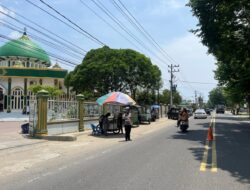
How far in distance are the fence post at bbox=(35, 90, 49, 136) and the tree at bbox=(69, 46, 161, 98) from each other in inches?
1067

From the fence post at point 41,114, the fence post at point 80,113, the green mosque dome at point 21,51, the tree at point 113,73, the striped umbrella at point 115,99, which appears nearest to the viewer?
the fence post at point 41,114

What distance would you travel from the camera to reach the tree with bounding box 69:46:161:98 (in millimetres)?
47781

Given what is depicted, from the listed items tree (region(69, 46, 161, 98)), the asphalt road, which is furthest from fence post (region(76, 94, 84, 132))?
tree (region(69, 46, 161, 98))

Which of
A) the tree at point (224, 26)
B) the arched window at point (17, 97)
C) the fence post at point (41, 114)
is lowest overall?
the fence post at point (41, 114)

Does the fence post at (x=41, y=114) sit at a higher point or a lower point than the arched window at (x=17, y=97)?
lower

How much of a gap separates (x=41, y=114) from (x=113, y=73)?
92.7 feet

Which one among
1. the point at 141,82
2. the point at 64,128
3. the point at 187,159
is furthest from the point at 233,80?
the point at 187,159

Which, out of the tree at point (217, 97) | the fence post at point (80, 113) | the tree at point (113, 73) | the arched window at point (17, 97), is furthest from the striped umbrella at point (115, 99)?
the tree at point (217, 97)

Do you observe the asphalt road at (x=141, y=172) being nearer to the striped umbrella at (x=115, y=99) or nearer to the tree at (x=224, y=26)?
the striped umbrella at (x=115, y=99)

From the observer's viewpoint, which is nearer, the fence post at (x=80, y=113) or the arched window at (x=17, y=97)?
the fence post at (x=80, y=113)

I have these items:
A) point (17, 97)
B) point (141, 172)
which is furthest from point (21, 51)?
point (141, 172)

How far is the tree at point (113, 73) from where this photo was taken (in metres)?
47.8

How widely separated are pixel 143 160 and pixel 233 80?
1401 inches

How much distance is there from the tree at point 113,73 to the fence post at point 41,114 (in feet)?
88.9
